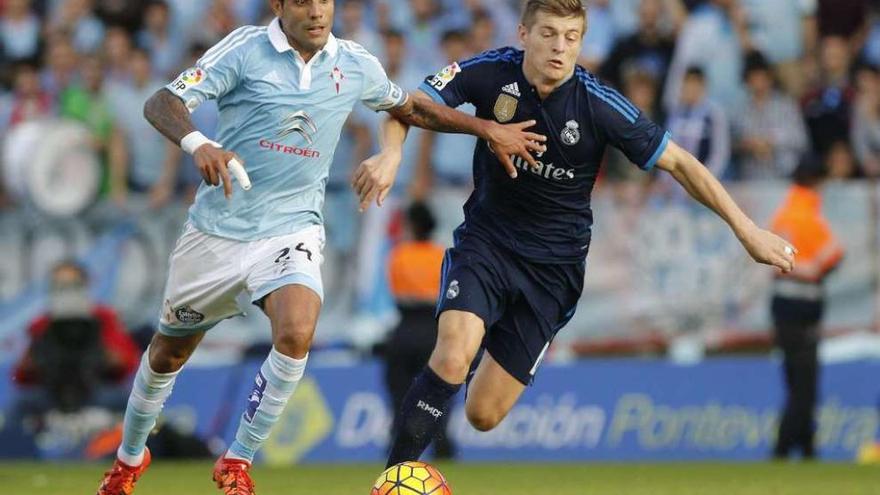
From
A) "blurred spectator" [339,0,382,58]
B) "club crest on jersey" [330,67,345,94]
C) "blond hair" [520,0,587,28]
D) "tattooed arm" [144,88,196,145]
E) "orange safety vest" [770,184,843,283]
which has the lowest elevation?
"orange safety vest" [770,184,843,283]

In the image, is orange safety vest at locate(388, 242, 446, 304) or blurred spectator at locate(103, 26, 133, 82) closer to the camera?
orange safety vest at locate(388, 242, 446, 304)

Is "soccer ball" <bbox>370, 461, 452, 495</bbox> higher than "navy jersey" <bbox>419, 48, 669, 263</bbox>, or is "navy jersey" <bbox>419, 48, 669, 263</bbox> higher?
"navy jersey" <bbox>419, 48, 669, 263</bbox>

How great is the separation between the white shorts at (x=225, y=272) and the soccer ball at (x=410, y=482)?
3.87 ft

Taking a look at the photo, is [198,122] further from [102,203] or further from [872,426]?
[872,426]

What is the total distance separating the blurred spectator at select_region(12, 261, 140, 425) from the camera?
16.5 meters

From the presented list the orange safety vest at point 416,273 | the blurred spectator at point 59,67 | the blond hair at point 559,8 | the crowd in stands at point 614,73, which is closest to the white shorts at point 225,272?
the blond hair at point 559,8

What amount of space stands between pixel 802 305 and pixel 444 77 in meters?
7.13

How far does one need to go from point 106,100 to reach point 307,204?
982 cm

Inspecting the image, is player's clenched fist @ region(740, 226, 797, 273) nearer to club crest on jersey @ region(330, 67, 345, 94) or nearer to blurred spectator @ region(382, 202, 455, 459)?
club crest on jersey @ region(330, 67, 345, 94)

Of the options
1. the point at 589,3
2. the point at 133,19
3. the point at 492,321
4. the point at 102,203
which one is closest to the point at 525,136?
the point at 492,321

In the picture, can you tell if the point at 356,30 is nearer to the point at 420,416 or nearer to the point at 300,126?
the point at 300,126

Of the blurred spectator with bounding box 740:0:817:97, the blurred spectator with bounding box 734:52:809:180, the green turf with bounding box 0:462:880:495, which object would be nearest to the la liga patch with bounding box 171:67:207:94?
the green turf with bounding box 0:462:880:495

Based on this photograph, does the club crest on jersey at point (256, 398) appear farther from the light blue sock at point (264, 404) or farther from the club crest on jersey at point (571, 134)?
the club crest on jersey at point (571, 134)

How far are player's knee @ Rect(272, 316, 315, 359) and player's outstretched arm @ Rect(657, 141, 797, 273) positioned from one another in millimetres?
2015
